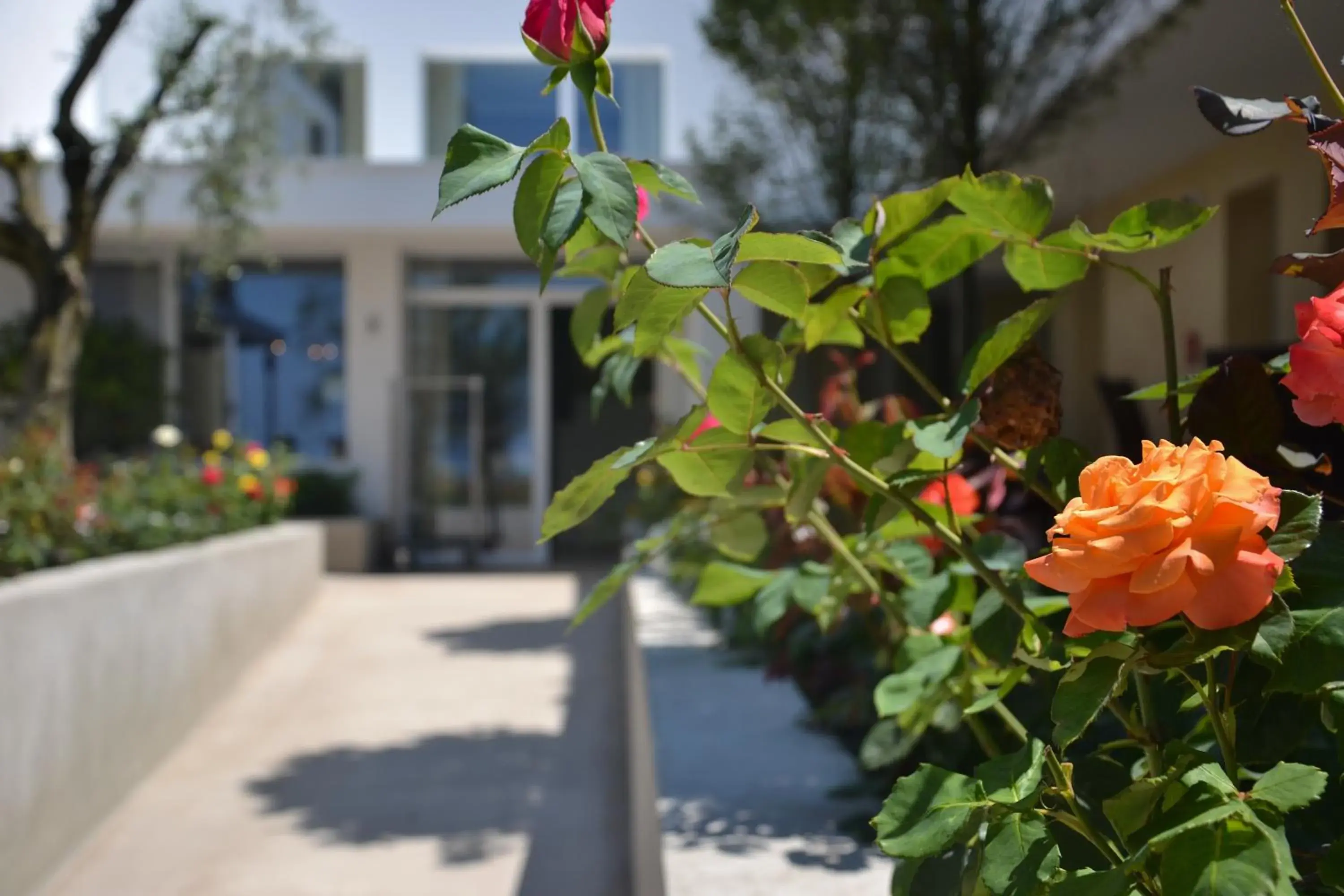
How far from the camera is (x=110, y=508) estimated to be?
576cm

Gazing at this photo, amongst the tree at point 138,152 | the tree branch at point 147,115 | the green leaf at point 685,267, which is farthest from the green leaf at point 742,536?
the tree branch at point 147,115

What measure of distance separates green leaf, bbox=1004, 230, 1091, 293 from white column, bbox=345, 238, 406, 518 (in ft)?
40.6

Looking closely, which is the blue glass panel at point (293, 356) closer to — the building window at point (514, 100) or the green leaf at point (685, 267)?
the building window at point (514, 100)

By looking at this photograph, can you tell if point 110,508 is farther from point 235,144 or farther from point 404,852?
point 235,144

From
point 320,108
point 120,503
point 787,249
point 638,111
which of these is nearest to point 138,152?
point 120,503

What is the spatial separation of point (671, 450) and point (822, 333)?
26 cm

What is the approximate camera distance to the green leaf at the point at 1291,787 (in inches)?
26.8

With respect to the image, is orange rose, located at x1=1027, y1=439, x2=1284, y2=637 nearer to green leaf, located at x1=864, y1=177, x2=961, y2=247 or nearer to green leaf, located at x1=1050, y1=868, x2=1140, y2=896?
green leaf, located at x1=1050, y1=868, x2=1140, y2=896

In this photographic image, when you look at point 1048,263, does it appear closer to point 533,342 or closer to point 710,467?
point 710,467

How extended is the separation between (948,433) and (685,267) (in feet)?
1.03

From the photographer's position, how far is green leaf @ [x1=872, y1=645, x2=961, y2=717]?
1217mm

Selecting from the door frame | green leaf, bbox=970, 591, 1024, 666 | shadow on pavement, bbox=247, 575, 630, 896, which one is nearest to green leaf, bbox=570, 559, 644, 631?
green leaf, bbox=970, 591, 1024, 666

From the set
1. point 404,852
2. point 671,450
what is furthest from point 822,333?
point 404,852

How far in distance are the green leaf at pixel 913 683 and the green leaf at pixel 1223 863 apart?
1.74ft
